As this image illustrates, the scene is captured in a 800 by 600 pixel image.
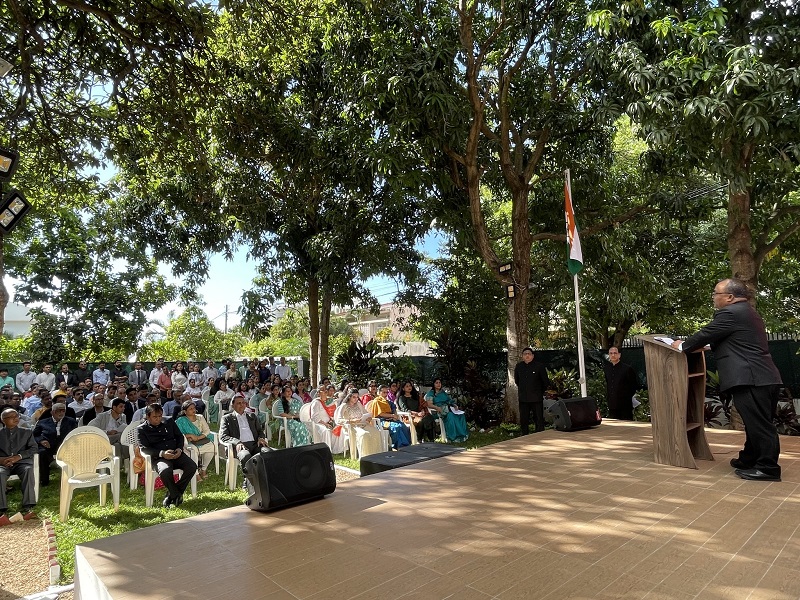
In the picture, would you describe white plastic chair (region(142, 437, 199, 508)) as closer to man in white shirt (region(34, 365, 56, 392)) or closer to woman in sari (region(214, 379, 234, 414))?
woman in sari (region(214, 379, 234, 414))

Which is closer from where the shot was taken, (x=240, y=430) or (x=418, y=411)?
(x=240, y=430)

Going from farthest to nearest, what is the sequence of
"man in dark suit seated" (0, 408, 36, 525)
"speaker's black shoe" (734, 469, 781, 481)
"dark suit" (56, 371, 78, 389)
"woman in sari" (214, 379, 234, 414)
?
"dark suit" (56, 371, 78, 389), "woman in sari" (214, 379, 234, 414), "man in dark suit seated" (0, 408, 36, 525), "speaker's black shoe" (734, 469, 781, 481)

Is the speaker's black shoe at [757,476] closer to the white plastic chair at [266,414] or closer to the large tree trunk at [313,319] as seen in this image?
the white plastic chair at [266,414]

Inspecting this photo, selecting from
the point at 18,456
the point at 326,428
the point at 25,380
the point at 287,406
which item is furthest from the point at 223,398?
the point at 25,380

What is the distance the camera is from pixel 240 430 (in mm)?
7117

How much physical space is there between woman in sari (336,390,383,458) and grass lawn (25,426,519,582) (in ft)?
7.20

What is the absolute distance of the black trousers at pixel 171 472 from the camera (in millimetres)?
6121

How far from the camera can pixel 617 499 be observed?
3.84 metres

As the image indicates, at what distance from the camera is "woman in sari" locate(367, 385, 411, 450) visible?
29.9 ft

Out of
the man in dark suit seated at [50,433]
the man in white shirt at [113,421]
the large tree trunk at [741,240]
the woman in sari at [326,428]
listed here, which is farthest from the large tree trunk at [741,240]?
the man in dark suit seated at [50,433]

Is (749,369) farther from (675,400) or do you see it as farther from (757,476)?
(757,476)

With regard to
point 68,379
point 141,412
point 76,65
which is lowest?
point 141,412

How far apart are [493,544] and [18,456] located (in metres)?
5.85

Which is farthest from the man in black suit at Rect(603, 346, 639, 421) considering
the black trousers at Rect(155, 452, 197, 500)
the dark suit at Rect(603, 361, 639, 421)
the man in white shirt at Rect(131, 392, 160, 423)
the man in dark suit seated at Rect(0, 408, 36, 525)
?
the man in dark suit seated at Rect(0, 408, 36, 525)
